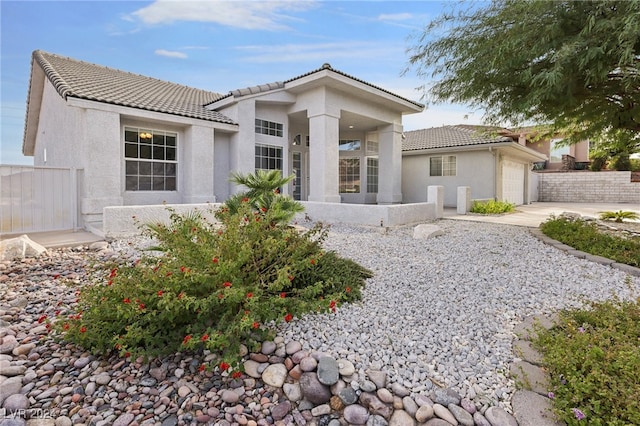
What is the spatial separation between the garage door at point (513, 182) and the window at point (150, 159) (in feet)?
54.5

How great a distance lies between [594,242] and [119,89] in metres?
15.2

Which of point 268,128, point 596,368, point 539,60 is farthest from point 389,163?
point 596,368

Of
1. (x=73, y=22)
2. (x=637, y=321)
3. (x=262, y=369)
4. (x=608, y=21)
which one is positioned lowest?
(x=262, y=369)

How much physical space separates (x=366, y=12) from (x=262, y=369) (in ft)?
31.3

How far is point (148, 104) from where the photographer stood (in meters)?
11.3

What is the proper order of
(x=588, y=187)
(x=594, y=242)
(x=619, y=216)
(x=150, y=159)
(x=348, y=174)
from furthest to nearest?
(x=588, y=187) → (x=348, y=174) → (x=619, y=216) → (x=150, y=159) → (x=594, y=242)

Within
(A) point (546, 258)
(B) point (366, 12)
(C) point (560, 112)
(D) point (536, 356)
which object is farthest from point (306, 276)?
(C) point (560, 112)

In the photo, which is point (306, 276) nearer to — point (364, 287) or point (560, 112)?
point (364, 287)

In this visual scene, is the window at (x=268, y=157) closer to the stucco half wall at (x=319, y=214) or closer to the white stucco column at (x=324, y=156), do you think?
the white stucco column at (x=324, y=156)

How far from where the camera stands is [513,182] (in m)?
20.3

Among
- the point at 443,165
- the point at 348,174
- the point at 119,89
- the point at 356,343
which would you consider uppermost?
the point at 119,89

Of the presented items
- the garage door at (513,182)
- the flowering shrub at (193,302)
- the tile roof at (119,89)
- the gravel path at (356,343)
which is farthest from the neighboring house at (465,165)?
the flowering shrub at (193,302)

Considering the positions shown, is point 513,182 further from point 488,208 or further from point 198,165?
point 198,165

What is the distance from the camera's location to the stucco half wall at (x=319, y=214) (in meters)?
8.54
